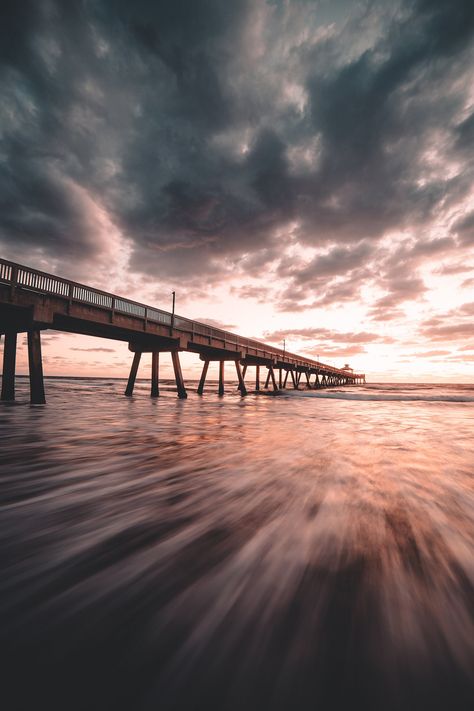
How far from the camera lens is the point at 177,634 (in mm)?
1296

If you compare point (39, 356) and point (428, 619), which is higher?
point (39, 356)

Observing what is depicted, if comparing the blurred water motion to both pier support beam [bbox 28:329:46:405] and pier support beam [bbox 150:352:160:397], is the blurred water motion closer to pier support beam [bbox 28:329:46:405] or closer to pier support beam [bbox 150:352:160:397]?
pier support beam [bbox 28:329:46:405]

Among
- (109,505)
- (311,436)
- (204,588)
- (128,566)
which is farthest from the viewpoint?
(311,436)

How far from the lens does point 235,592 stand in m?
1.64

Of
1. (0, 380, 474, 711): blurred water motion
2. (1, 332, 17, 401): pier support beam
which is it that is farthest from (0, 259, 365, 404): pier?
(0, 380, 474, 711): blurred water motion

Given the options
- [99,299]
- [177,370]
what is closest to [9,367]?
[99,299]

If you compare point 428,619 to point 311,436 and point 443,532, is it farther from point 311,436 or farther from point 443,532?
point 311,436

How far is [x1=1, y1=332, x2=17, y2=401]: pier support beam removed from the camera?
48.8 ft

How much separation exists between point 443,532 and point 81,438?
657cm

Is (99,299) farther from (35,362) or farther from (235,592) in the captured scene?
(235,592)

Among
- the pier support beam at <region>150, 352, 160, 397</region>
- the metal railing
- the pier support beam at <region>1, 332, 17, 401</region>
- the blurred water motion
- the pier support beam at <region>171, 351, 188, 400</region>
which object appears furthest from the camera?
Result: the pier support beam at <region>150, 352, 160, 397</region>

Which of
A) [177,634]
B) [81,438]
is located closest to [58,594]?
[177,634]

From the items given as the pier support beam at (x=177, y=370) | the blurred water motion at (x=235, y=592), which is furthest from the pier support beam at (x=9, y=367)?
the blurred water motion at (x=235, y=592)

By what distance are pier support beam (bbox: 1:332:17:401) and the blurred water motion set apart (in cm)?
1365
